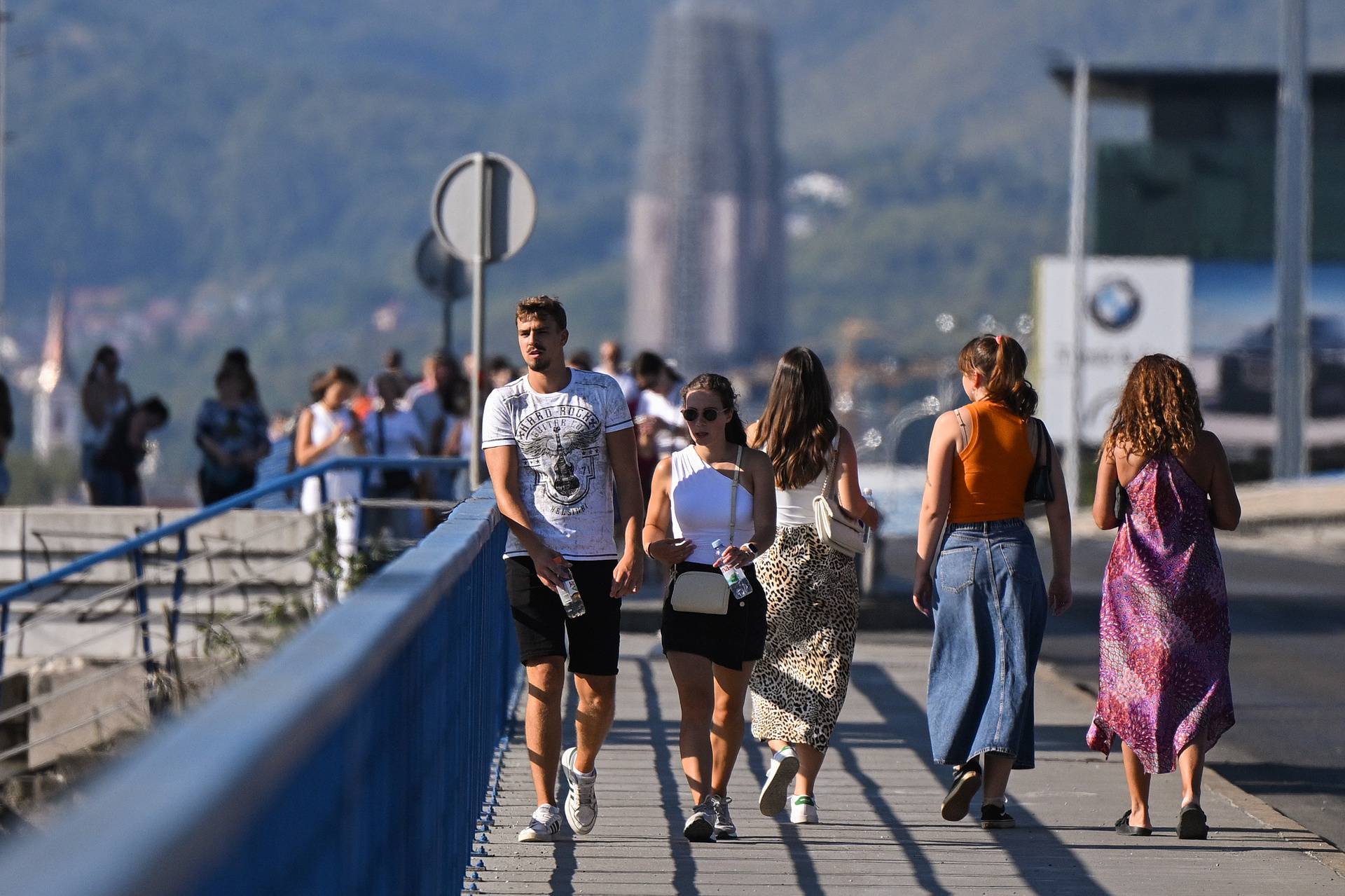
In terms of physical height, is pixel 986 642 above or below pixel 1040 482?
below

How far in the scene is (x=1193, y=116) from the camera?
79.7m

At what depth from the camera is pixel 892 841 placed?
22.1 ft

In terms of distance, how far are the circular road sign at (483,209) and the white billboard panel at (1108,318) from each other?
52.3m

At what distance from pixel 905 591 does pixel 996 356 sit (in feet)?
29.0

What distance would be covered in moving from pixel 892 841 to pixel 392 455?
7928 millimetres

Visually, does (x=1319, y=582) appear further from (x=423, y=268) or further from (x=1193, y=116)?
(x=1193, y=116)

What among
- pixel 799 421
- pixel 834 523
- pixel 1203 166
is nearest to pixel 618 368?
pixel 799 421

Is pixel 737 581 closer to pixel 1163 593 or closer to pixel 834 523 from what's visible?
pixel 834 523

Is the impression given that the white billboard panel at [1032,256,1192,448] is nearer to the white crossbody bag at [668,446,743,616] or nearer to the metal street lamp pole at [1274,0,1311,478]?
the metal street lamp pole at [1274,0,1311,478]

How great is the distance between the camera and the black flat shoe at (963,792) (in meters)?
6.93

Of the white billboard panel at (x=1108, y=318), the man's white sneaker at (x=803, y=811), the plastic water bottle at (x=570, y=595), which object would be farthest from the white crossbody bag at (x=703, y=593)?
the white billboard panel at (x=1108, y=318)

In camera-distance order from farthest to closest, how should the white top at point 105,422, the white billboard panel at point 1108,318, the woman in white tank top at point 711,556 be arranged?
the white billboard panel at point 1108,318
the white top at point 105,422
the woman in white tank top at point 711,556

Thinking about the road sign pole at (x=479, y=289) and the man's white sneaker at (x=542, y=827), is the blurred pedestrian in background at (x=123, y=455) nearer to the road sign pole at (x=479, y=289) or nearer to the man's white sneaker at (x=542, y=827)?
the road sign pole at (x=479, y=289)

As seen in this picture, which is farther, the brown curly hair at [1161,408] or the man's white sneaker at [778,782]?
the brown curly hair at [1161,408]
